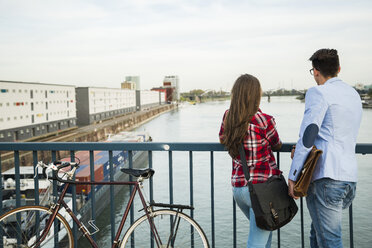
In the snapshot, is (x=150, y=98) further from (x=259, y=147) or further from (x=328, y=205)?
(x=328, y=205)

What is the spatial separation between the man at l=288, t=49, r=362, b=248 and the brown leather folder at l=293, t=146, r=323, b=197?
0.09ft

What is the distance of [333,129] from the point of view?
6.54 ft

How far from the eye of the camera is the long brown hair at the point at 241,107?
208 centimetres

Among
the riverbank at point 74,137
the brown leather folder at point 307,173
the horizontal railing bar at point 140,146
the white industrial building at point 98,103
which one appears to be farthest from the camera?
the white industrial building at point 98,103

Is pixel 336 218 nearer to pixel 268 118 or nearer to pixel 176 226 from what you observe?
pixel 268 118

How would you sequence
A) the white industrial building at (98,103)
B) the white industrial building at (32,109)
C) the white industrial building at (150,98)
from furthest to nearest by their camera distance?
the white industrial building at (150,98) → the white industrial building at (98,103) → the white industrial building at (32,109)

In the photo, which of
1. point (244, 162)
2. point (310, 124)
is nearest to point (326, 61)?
point (310, 124)

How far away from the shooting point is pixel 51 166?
8.14 ft

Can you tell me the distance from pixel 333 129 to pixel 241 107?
518 mm

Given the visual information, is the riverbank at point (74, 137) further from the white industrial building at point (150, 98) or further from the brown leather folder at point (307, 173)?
the white industrial building at point (150, 98)

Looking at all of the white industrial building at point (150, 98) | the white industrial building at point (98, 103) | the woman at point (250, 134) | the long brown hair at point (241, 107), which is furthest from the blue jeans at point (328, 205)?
the white industrial building at point (150, 98)

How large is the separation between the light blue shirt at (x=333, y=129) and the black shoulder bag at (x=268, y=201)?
180 mm

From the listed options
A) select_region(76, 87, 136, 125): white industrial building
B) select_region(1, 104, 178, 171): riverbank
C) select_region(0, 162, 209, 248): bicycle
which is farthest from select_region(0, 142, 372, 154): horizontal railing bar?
select_region(76, 87, 136, 125): white industrial building

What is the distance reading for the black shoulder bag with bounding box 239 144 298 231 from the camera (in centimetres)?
209
